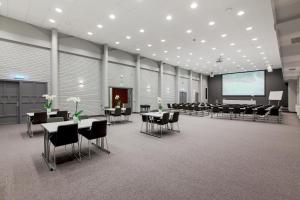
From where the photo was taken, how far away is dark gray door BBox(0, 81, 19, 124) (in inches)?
287

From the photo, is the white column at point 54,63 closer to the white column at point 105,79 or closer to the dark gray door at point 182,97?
the white column at point 105,79

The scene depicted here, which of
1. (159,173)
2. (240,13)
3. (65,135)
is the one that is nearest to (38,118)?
(65,135)

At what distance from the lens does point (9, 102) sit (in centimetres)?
745

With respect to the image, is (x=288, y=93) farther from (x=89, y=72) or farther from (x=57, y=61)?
(x=57, y=61)

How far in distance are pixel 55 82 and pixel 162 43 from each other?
23.2 ft

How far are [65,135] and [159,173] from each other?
2.09m

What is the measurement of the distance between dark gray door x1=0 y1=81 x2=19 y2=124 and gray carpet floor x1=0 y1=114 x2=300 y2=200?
3.77 meters

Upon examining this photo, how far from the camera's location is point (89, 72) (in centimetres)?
1047

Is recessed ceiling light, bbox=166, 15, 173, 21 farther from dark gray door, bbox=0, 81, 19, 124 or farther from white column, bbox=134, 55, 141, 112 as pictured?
dark gray door, bbox=0, 81, 19, 124

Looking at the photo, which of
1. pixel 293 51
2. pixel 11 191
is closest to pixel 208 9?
pixel 293 51

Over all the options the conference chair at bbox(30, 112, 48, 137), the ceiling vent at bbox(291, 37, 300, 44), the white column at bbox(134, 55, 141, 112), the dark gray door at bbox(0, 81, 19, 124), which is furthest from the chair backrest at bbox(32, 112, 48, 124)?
the ceiling vent at bbox(291, 37, 300, 44)

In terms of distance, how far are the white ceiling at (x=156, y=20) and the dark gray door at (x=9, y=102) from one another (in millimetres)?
3285

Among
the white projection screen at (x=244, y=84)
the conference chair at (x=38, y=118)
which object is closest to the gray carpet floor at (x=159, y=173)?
the conference chair at (x=38, y=118)

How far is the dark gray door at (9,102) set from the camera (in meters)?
7.29
